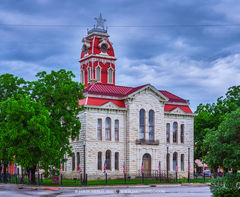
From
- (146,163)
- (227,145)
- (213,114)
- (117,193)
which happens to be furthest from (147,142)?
(227,145)

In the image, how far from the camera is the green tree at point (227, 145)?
20.3 metres

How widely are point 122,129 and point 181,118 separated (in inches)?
411

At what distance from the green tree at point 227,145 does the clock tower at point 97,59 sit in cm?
4790

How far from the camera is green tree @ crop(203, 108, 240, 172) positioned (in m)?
20.3

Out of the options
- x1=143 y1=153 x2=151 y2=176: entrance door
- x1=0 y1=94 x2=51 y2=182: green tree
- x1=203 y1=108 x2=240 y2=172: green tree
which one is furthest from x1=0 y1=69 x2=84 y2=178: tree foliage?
x1=203 y1=108 x2=240 y2=172: green tree

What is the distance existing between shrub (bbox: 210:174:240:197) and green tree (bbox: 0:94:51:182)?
2282 cm

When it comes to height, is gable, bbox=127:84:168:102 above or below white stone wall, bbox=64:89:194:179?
above

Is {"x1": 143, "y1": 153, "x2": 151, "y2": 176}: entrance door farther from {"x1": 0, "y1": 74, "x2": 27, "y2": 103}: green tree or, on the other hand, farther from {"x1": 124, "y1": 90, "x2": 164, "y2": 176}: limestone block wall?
{"x1": 0, "y1": 74, "x2": 27, "y2": 103}: green tree

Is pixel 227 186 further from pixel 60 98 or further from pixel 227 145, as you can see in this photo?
pixel 60 98

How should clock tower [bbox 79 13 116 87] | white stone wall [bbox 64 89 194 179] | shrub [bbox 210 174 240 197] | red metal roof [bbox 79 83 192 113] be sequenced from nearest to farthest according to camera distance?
shrub [bbox 210 174 240 197], white stone wall [bbox 64 89 194 179], red metal roof [bbox 79 83 192 113], clock tower [bbox 79 13 116 87]

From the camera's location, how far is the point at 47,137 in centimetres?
4109

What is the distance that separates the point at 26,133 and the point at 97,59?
1202 inches

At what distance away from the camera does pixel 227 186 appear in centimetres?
2067

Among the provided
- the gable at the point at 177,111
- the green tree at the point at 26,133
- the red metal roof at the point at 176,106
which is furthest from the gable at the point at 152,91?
the green tree at the point at 26,133
